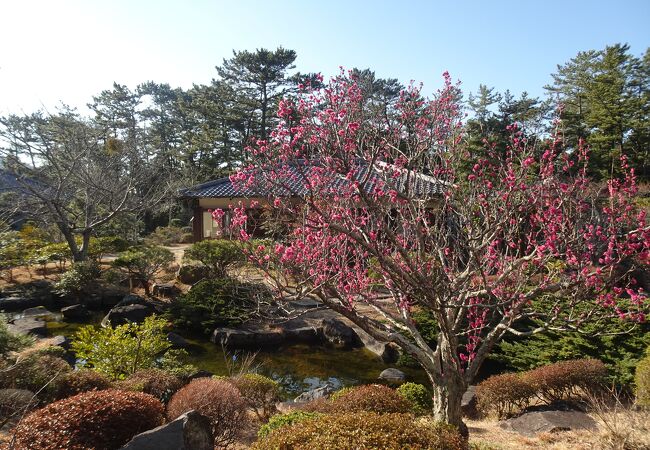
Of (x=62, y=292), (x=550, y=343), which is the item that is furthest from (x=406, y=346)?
(x=62, y=292)

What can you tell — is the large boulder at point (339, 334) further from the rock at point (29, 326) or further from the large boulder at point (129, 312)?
the rock at point (29, 326)

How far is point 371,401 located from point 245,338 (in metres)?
6.60

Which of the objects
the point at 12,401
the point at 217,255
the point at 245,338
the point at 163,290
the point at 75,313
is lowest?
the point at 245,338

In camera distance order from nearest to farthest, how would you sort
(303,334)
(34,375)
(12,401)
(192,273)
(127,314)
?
(12,401)
(34,375)
(303,334)
(127,314)
(192,273)

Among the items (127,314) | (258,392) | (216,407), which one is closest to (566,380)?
(258,392)

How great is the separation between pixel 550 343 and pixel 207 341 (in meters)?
9.01

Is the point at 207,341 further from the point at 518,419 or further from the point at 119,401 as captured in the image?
the point at 518,419

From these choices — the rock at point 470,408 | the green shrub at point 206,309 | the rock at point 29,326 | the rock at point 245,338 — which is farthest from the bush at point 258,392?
the rock at point 29,326

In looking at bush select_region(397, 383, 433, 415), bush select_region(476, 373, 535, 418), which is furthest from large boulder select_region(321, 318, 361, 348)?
bush select_region(476, 373, 535, 418)

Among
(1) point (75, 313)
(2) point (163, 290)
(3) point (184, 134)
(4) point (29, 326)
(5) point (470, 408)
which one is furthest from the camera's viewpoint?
(3) point (184, 134)

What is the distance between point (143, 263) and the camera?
585 inches

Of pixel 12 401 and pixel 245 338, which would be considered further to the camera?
pixel 245 338

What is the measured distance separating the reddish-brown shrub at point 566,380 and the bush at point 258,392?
469cm

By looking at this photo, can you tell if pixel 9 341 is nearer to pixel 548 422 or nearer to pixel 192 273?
pixel 548 422
